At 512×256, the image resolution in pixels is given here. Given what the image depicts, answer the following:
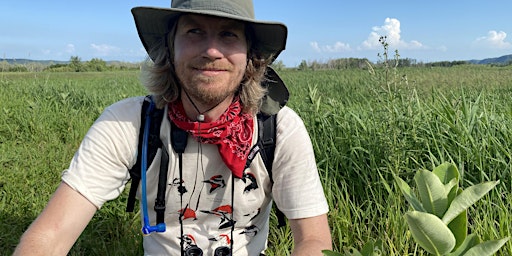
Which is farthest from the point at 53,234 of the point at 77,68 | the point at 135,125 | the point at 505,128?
the point at 77,68

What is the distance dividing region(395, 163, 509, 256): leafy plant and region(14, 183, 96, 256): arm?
1.32m

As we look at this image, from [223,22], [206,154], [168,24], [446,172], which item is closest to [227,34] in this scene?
[223,22]

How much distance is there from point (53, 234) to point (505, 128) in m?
2.55

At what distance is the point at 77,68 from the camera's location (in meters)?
44.6

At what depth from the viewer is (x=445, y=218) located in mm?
417

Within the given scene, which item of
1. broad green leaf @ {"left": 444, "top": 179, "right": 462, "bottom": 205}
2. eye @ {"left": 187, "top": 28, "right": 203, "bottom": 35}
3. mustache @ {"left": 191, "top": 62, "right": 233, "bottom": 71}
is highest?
eye @ {"left": 187, "top": 28, "right": 203, "bottom": 35}

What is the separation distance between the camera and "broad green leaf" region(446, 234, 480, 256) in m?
0.43

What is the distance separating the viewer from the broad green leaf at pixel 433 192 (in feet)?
1.39

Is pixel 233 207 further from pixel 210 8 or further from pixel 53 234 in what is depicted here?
pixel 210 8

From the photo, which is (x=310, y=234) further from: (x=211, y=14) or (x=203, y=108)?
(x=211, y=14)

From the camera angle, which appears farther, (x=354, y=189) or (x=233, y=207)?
(x=354, y=189)

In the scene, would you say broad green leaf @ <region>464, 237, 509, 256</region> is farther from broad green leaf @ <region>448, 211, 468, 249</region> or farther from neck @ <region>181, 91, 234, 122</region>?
neck @ <region>181, 91, 234, 122</region>

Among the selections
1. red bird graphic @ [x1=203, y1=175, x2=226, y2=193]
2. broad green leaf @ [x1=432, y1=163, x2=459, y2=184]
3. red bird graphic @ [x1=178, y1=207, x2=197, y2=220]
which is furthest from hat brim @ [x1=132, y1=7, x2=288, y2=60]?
broad green leaf @ [x1=432, y1=163, x2=459, y2=184]

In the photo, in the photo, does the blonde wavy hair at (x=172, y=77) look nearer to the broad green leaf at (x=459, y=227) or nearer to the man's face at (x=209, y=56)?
the man's face at (x=209, y=56)
